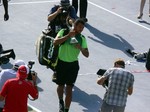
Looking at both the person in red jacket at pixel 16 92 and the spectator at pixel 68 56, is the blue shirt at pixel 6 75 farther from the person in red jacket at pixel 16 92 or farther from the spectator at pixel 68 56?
the spectator at pixel 68 56

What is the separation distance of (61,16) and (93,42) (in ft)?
10.6

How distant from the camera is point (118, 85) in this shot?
9.54 m

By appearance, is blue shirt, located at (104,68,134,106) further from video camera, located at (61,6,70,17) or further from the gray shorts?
video camera, located at (61,6,70,17)

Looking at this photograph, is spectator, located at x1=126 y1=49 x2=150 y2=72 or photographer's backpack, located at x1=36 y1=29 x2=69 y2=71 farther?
spectator, located at x1=126 y1=49 x2=150 y2=72

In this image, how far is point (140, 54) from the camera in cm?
1380

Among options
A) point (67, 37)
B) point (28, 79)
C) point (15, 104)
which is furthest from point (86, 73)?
point (15, 104)

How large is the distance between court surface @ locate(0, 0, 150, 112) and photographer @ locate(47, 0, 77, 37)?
1.31 meters

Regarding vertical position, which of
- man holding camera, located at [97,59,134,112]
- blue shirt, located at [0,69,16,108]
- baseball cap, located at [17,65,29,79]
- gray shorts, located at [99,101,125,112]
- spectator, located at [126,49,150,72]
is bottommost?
spectator, located at [126,49,150,72]

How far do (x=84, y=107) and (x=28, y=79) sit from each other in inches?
88.0

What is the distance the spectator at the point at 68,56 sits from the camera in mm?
10203

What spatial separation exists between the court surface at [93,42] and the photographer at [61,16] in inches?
51.6

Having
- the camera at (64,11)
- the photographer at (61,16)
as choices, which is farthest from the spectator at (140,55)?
the camera at (64,11)

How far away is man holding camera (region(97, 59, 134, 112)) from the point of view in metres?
9.51

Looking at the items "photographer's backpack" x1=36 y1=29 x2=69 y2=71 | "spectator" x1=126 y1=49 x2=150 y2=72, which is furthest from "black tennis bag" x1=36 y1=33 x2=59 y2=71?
"spectator" x1=126 y1=49 x2=150 y2=72
